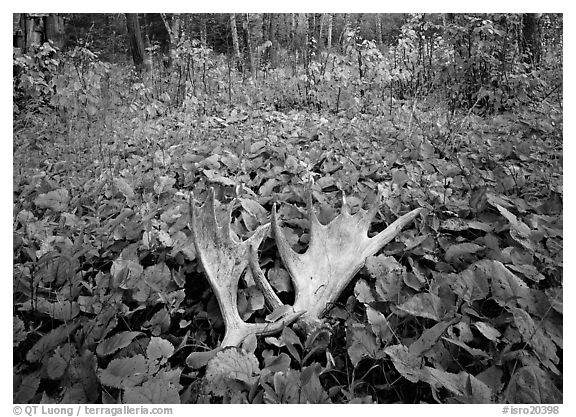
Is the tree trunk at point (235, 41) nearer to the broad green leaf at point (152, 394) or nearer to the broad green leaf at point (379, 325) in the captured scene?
the broad green leaf at point (379, 325)

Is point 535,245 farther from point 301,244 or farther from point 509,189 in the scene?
point 301,244

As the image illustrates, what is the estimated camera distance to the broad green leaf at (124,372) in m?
1.26

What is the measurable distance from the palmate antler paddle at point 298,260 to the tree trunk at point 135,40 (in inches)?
65.7

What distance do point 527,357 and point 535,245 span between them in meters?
0.66

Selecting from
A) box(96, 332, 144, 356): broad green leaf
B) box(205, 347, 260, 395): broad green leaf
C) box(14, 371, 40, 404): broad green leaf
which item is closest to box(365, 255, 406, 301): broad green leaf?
box(205, 347, 260, 395): broad green leaf

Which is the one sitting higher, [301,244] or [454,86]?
[454,86]

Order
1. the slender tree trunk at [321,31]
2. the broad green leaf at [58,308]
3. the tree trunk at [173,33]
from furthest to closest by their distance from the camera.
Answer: the tree trunk at [173,33] → the slender tree trunk at [321,31] → the broad green leaf at [58,308]

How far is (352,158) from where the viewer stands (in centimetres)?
294

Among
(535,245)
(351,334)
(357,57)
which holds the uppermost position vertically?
(357,57)

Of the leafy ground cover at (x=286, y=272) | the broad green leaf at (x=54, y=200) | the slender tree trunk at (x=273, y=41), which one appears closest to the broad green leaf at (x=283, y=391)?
the leafy ground cover at (x=286, y=272)

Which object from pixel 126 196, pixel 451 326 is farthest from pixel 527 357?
pixel 126 196

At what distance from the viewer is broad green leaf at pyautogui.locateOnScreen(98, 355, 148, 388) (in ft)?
4.13

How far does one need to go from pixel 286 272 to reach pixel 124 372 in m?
0.80

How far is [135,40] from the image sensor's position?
3555mm
